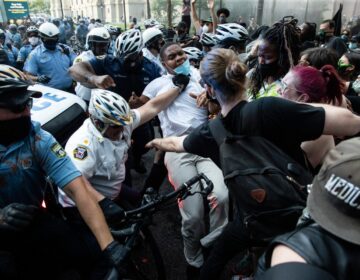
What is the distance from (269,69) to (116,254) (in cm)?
206

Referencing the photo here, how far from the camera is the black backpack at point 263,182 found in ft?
5.45

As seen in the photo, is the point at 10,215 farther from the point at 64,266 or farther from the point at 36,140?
the point at 64,266

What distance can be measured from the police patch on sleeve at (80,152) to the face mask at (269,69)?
1732mm

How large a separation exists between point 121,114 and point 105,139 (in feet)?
0.83

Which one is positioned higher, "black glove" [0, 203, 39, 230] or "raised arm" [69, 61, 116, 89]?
"raised arm" [69, 61, 116, 89]

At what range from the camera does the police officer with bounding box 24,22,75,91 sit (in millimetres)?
5672

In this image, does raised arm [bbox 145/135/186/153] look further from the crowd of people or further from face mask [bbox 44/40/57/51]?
face mask [bbox 44/40/57/51]

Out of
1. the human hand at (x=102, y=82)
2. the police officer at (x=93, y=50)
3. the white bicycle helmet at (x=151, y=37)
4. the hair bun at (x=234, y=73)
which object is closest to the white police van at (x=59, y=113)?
the human hand at (x=102, y=82)

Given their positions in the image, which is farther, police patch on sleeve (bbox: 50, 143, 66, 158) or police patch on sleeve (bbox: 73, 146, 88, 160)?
police patch on sleeve (bbox: 73, 146, 88, 160)

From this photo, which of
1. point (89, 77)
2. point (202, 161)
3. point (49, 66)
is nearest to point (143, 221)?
point (202, 161)

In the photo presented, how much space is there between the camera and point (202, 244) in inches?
113

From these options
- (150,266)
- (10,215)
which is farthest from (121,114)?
(150,266)

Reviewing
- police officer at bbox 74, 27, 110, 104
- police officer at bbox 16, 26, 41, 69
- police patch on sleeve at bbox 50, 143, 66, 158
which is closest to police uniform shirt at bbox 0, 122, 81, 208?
police patch on sleeve at bbox 50, 143, 66, 158

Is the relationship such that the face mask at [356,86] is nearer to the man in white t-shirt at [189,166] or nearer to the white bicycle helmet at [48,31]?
the man in white t-shirt at [189,166]
